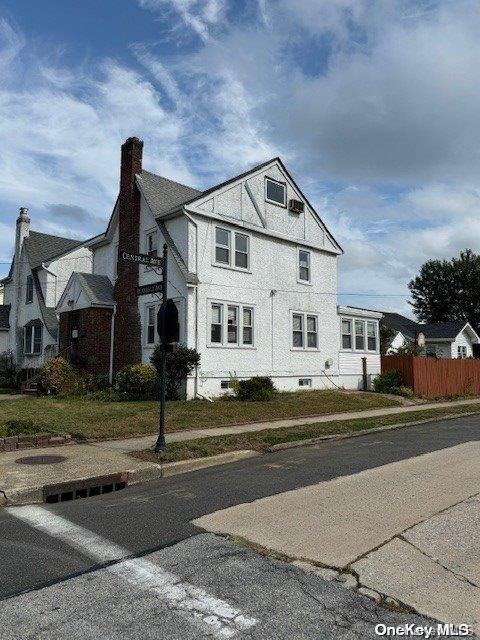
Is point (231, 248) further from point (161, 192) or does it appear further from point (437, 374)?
point (437, 374)

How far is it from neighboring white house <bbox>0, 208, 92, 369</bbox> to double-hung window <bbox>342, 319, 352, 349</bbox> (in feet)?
46.8

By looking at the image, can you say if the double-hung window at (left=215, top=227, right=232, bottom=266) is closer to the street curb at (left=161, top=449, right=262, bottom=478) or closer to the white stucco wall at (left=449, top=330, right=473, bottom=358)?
the street curb at (left=161, top=449, right=262, bottom=478)

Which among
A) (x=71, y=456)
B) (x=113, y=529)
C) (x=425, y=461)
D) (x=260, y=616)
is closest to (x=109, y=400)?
(x=71, y=456)

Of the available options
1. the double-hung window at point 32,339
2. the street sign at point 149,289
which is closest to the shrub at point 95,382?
the double-hung window at point 32,339

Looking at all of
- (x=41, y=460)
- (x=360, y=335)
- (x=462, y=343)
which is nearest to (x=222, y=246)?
(x=360, y=335)

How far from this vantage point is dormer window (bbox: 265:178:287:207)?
2372cm

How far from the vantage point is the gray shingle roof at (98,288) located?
22.5 m

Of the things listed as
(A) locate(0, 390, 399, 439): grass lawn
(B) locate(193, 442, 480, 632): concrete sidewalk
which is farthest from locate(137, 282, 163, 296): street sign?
(B) locate(193, 442, 480, 632): concrete sidewalk

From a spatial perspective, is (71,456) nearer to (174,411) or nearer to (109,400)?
(174,411)

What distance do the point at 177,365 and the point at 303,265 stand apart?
867 cm

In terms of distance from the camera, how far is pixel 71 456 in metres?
9.35

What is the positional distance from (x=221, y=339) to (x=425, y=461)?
12515 millimetres

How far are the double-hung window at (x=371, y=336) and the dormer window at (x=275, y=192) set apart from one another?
790 cm

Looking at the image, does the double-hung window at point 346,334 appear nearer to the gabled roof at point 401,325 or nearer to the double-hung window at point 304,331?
the double-hung window at point 304,331
